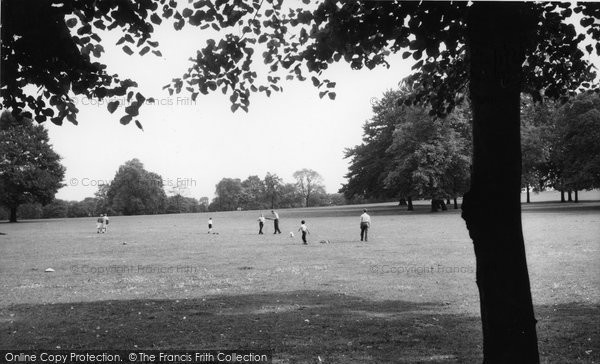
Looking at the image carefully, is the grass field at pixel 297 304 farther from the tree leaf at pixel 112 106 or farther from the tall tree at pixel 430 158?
the tall tree at pixel 430 158

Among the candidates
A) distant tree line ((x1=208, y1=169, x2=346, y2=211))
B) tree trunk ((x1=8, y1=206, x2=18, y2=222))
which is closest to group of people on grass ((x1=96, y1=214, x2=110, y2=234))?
tree trunk ((x1=8, y1=206, x2=18, y2=222))

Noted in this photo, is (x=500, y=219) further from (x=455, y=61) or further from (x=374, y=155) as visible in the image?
(x=374, y=155)

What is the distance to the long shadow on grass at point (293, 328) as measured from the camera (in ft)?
24.9

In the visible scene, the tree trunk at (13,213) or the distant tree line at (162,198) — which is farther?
the distant tree line at (162,198)

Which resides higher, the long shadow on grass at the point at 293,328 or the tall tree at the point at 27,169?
the tall tree at the point at 27,169

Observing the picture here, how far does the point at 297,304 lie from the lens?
1112 cm

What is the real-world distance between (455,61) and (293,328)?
675cm

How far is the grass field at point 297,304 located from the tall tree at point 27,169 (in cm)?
4784

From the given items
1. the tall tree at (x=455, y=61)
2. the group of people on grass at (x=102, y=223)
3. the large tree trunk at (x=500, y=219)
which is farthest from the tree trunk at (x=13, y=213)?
the large tree trunk at (x=500, y=219)

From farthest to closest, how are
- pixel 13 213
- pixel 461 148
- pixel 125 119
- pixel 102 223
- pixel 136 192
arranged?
pixel 136 192
pixel 13 213
pixel 461 148
pixel 102 223
pixel 125 119

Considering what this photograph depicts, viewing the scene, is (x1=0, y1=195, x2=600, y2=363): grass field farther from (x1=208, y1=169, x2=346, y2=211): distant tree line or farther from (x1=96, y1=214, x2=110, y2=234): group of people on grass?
(x1=208, y1=169, x2=346, y2=211): distant tree line

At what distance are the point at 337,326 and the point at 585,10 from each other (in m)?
7.67

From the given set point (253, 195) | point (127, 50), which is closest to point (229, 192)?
point (253, 195)

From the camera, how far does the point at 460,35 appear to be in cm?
763
